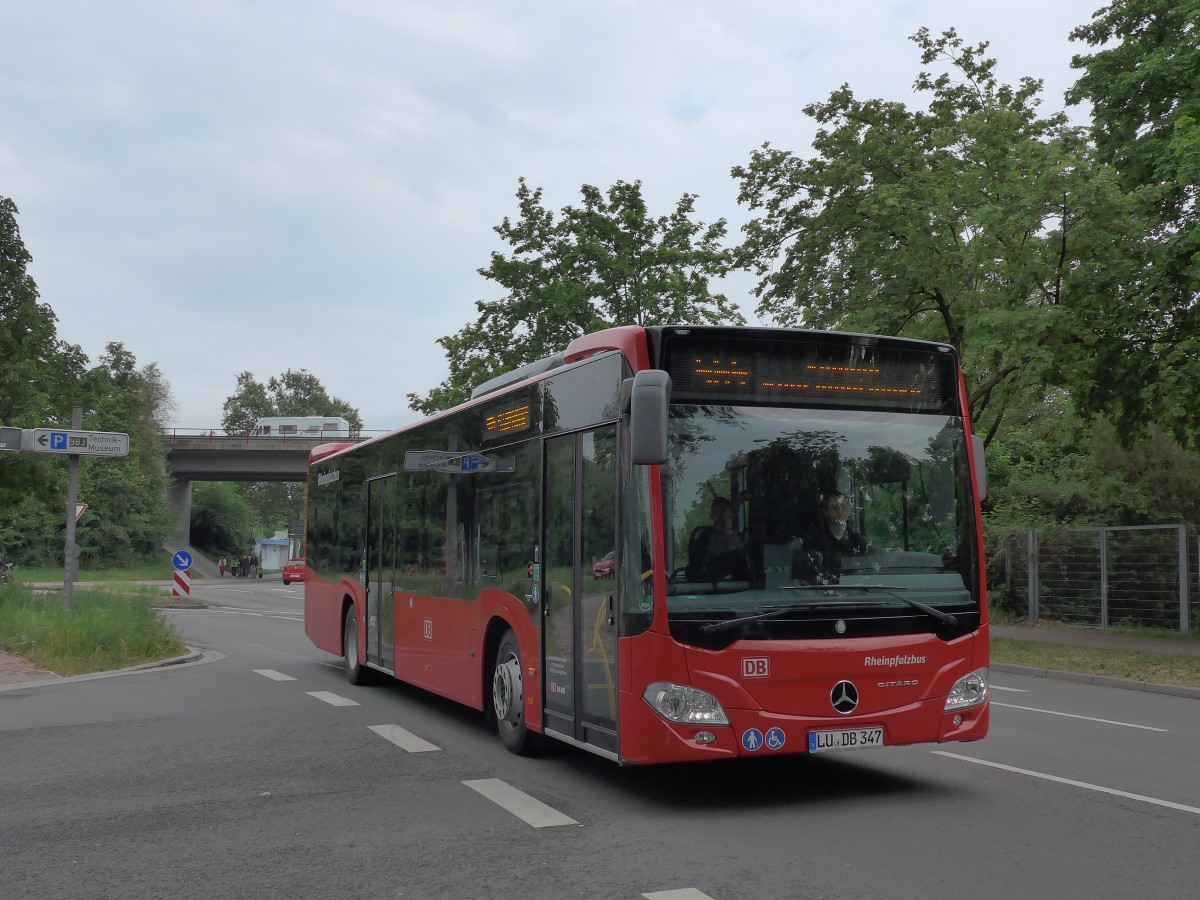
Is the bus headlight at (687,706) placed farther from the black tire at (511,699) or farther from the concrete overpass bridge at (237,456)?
the concrete overpass bridge at (237,456)

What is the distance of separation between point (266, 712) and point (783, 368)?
6.90 m

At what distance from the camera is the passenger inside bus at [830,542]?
7363 millimetres

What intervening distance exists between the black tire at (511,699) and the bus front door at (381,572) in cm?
352

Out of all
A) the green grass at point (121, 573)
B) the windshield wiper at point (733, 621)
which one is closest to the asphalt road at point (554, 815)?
the windshield wiper at point (733, 621)

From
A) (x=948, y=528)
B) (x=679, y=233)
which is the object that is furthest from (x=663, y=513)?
(x=679, y=233)

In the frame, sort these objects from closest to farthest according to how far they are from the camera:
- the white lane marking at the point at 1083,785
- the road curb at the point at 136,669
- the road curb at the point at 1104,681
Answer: the white lane marking at the point at 1083,785, the road curb at the point at 136,669, the road curb at the point at 1104,681

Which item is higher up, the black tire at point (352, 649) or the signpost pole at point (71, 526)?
the signpost pole at point (71, 526)

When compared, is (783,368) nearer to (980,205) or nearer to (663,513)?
(663,513)

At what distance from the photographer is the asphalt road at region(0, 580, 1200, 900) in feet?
18.7

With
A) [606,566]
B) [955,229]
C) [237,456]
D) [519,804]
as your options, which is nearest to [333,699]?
[519,804]

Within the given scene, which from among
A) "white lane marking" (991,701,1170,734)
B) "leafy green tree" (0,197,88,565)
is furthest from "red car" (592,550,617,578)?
"leafy green tree" (0,197,88,565)

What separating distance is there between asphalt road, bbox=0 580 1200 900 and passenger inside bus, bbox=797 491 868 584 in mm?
1381

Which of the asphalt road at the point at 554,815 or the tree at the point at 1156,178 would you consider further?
the tree at the point at 1156,178

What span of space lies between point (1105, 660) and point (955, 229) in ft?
26.0
